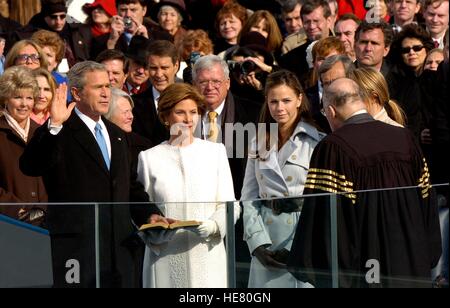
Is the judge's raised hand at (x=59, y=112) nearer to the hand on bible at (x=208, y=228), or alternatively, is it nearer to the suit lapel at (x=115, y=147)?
the suit lapel at (x=115, y=147)

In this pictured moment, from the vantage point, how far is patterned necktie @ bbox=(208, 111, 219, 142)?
1120cm

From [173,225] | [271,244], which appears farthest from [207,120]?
[271,244]

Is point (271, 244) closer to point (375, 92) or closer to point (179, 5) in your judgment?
point (375, 92)

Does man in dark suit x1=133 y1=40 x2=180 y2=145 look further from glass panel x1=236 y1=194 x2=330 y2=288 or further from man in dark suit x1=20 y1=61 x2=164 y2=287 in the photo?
glass panel x1=236 y1=194 x2=330 y2=288

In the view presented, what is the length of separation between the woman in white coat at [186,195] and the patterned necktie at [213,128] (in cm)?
98

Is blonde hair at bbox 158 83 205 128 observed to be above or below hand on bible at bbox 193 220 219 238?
above

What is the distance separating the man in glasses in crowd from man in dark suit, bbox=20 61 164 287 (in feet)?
15.6

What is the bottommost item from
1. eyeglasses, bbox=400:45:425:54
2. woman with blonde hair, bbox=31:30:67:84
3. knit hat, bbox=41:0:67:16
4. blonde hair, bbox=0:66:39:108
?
blonde hair, bbox=0:66:39:108

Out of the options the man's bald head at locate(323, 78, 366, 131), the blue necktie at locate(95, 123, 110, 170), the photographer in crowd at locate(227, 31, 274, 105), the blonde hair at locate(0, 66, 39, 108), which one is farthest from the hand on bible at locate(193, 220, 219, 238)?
the photographer in crowd at locate(227, 31, 274, 105)

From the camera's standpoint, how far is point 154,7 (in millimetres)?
16484

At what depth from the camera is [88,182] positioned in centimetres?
967

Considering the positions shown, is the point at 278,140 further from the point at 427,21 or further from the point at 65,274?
the point at 427,21
